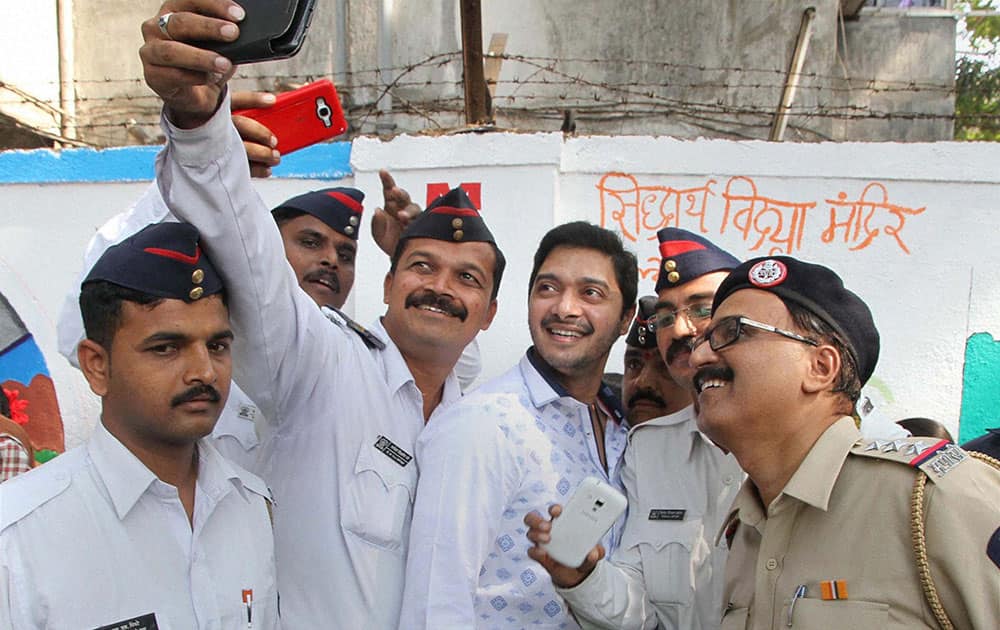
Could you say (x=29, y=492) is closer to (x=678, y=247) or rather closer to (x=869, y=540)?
(x=869, y=540)

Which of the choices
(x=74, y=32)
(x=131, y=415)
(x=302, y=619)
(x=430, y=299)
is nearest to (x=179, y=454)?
(x=131, y=415)

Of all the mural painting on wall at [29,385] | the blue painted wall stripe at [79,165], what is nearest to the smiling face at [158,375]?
the blue painted wall stripe at [79,165]

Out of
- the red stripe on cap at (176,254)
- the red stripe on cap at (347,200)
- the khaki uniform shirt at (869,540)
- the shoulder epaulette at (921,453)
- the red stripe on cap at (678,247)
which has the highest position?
the red stripe on cap at (347,200)

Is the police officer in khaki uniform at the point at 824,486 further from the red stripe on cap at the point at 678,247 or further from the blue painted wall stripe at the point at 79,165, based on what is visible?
the blue painted wall stripe at the point at 79,165

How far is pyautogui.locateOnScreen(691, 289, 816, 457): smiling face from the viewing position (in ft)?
6.33

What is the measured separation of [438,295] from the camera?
8.83ft

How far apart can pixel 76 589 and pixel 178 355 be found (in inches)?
20.7

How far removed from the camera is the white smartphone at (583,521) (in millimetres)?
1997

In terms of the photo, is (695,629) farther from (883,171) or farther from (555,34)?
(555,34)

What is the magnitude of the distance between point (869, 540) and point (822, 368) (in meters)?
0.40

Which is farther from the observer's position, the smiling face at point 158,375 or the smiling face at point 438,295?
the smiling face at point 438,295

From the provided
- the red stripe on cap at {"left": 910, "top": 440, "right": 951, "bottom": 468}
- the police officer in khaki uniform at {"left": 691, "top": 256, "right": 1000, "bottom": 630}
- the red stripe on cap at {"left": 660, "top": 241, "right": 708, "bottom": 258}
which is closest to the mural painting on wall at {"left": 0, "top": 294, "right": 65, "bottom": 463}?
the red stripe on cap at {"left": 660, "top": 241, "right": 708, "bottom": 258}

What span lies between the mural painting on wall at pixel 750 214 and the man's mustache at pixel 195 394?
320 centimetres

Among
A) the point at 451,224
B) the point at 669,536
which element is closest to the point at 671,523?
the point at 669,536
